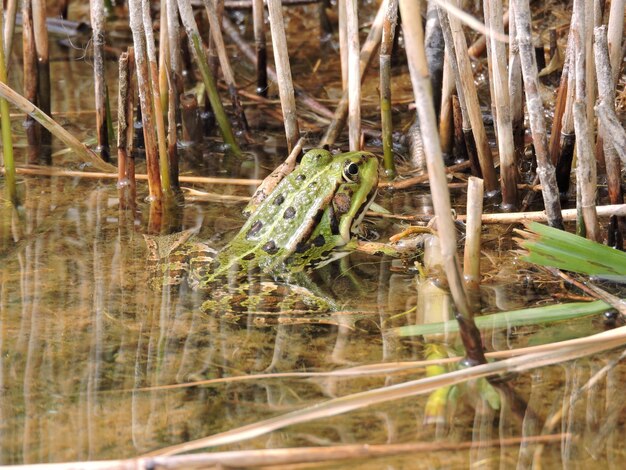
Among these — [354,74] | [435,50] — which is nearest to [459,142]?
[435,50]

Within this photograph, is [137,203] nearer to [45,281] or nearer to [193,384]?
[45,281]

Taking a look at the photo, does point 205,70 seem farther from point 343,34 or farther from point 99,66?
point 343,34

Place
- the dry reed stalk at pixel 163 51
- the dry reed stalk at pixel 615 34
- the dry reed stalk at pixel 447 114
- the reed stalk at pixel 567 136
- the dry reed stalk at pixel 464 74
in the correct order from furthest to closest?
the dry reed stalk at pixel 447 114
the dry reed stalk at pixel 163 51
the dry reed stalk at pixel 464 74
the reed stalk at pixel 567 136
the dry reed stalk at pixel 615 34

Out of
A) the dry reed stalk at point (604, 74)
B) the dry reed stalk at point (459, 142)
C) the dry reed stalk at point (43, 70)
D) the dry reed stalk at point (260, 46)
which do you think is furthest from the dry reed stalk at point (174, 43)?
the dry reed stalk at point (604, 74)

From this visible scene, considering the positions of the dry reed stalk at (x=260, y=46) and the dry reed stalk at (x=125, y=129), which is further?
the dry reed stalk at (x=260, y=46)

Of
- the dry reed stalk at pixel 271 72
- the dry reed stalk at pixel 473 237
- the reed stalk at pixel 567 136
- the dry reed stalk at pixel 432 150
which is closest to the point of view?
the dry reed stalk at pixel 432 150

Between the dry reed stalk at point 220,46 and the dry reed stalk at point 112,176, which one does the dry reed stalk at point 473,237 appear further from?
the dry reed stalk at point 220,46

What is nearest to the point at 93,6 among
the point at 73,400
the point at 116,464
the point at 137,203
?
the point at 137,203
